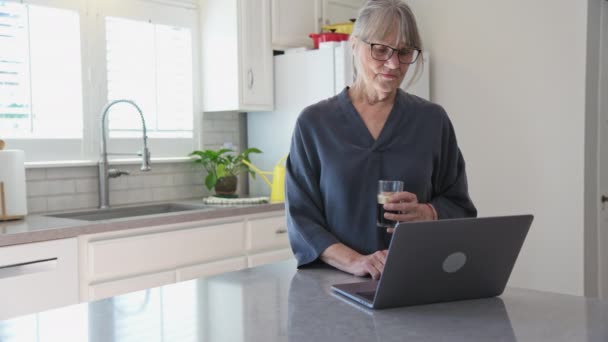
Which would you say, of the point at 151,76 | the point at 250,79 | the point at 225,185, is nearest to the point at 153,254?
the point at 225,185

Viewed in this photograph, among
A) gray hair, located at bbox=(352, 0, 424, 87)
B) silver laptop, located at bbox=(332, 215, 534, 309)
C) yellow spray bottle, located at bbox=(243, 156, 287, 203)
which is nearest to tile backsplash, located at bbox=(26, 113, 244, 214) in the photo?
yellow spray bottle, located at bbox=(243, 156, 287, 203)

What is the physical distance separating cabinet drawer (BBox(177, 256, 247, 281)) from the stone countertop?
0.23m

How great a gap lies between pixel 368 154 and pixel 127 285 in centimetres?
160

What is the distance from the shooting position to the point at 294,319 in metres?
1.30

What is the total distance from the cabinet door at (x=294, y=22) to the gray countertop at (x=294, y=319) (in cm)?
279

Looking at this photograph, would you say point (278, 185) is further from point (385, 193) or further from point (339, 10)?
point (385, 193)

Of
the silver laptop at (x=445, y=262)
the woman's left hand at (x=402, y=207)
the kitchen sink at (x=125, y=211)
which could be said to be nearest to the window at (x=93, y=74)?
the kitchen sink at (x=125, y=211)

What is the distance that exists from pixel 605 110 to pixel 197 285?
3197 mm

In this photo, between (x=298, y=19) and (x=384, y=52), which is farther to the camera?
(x=298, y=19)

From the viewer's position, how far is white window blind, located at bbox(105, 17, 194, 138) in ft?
12.3

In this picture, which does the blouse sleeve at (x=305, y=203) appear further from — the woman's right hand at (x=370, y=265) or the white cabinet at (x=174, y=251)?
the white cabinet at (x=174, y=251)

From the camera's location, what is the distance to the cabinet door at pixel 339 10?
4410 millimetres

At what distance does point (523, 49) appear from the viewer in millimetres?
4141

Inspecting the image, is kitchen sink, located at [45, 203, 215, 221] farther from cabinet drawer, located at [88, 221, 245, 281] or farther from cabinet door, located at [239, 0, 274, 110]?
cabinet door, located at [239, 0, 274, 110]
